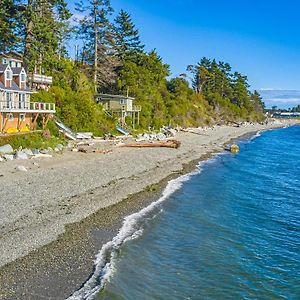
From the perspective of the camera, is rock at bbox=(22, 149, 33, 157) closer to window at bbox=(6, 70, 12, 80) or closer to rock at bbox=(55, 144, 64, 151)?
rock at bbox=(55, 144, 64, 151)

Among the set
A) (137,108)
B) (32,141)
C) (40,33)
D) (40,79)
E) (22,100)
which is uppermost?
(40,33)

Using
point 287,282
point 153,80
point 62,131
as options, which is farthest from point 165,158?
point 153,80

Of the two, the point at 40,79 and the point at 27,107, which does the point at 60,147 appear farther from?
the point at 40,79

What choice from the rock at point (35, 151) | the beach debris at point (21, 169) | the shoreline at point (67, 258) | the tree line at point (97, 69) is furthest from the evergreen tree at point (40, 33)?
the shoreline at point (67, 258)

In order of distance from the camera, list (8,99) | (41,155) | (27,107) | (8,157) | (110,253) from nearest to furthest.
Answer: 1. (110,253)
2. (8,157)
3. (41,155)
4. (8,99)
5. (27,107)

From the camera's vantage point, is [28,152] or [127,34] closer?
[28,152]

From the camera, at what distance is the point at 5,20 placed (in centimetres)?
3769

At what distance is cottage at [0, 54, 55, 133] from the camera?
3095cm

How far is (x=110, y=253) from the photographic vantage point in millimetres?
13438

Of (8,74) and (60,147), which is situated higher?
(8,74)

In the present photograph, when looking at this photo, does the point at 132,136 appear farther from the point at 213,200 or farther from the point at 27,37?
the point at 213,200

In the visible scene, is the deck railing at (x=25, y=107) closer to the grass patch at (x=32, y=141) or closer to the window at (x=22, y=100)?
the window at (x=22, y=100)

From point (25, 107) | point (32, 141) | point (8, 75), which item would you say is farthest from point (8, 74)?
point (32, 141)

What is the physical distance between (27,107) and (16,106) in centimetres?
136
